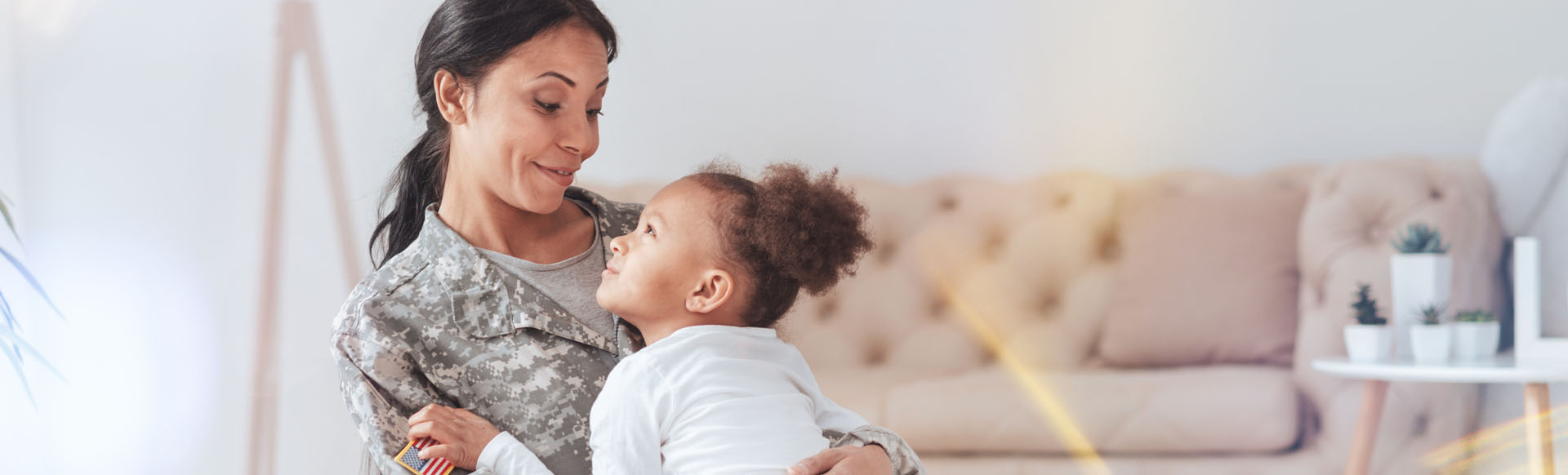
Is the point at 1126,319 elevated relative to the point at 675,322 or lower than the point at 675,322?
lower

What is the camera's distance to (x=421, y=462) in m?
1.00

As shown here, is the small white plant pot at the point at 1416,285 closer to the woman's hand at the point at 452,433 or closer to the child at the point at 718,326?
the child at the point at 718,326

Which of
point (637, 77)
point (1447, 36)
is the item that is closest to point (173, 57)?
point (637, 77)

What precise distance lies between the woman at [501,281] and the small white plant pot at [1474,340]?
174cm

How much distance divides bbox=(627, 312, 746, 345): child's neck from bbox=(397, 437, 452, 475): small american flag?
231 millimetres

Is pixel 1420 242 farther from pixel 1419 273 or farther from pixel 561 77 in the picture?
pixel 561 77

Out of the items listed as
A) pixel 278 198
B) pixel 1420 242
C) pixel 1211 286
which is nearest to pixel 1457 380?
pixel 1420 242

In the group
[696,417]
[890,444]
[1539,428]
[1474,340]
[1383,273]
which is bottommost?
[1539,428]

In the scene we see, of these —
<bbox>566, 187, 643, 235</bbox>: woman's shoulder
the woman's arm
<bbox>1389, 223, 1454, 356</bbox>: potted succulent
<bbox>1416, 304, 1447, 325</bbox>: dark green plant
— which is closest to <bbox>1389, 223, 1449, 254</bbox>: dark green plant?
<bbox>1389, 223, 1454, 356</bbox>: potted succulent

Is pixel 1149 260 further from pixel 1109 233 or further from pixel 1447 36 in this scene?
pixel 1447 36

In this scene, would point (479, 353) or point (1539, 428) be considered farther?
point (1539, 428)

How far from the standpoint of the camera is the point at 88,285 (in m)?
2.46

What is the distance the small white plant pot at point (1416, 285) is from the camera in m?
2.26

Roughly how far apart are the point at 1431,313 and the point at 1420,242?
15cm
